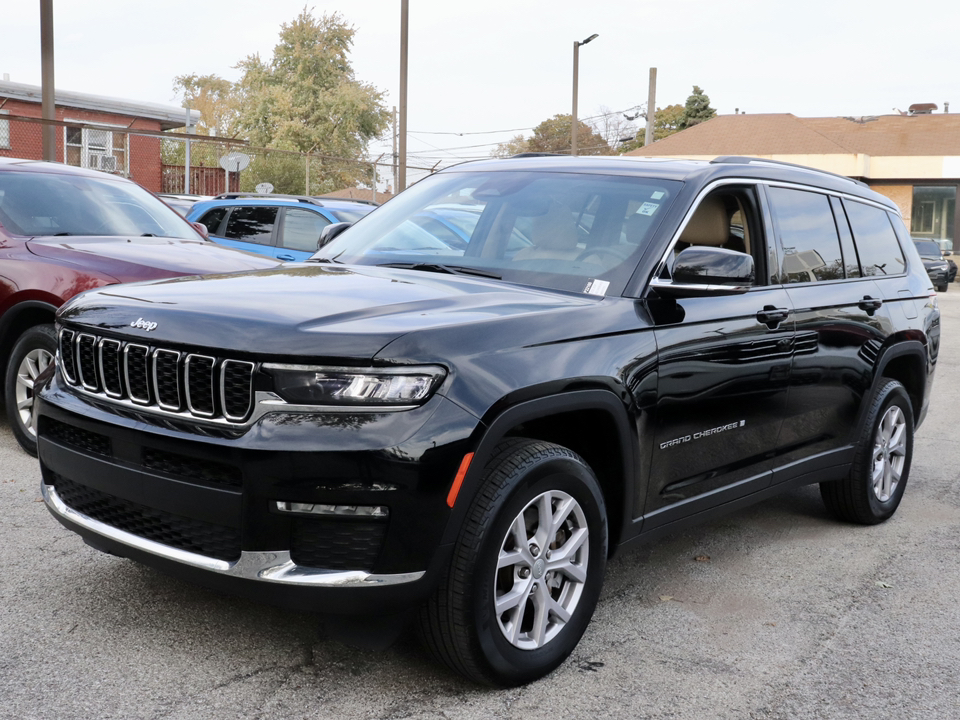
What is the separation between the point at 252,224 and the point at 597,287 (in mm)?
9366

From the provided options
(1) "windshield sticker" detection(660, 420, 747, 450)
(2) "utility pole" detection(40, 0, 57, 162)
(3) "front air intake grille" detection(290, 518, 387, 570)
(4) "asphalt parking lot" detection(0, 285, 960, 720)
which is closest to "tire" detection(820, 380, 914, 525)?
(4) "asphalt parking lot" detection(0, 285, 960, 720)

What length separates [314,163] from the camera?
38.6 meters

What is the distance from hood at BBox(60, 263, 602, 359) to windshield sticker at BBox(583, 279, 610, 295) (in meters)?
0.07

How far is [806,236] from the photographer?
5.04 meters

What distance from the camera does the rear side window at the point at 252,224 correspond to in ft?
41.1

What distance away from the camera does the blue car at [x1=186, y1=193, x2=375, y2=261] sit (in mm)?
12320

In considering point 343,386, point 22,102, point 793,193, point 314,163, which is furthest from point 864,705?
point 314,163

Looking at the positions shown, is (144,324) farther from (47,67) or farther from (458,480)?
(47,67)

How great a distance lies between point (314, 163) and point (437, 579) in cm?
3691

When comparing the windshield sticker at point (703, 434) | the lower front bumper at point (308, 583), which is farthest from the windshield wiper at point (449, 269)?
the lower front bumper at point (308, 583)

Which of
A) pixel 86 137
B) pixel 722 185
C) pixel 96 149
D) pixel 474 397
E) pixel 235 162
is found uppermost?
pixel 86 137

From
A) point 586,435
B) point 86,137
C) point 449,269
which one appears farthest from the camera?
point 86,137

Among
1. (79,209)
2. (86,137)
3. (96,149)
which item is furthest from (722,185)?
(96,149)

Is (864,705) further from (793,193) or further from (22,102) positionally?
(22,102)
